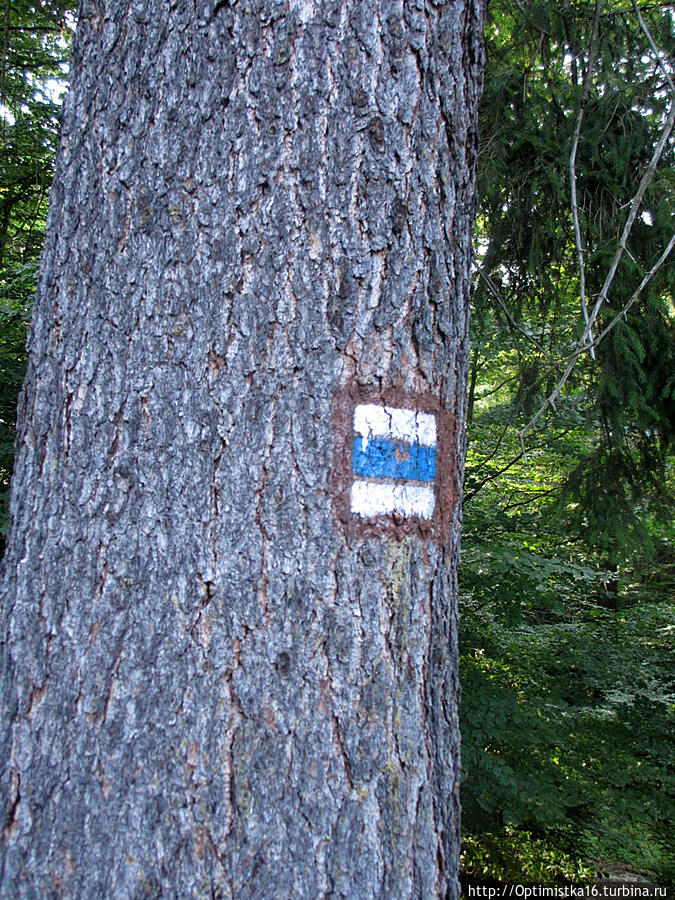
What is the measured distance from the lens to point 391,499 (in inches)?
45.1

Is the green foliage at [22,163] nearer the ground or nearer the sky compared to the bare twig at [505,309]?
nearer the sky

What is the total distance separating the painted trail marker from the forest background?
55.1 inches

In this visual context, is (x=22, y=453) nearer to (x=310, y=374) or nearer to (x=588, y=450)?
(x=310, y=374)

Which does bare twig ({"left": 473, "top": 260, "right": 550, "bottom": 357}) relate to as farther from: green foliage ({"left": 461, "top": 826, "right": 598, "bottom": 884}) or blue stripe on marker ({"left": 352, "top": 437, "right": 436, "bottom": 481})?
green foliage ({"left": 461, "top": 826, "right": 598, "bottom": 884})

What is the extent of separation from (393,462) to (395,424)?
7cm

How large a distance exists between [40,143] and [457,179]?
18.2 ft

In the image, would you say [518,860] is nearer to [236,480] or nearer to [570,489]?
[570,489]

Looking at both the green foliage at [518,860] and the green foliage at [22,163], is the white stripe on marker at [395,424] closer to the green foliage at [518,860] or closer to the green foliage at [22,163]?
the green foliage at [22,163]

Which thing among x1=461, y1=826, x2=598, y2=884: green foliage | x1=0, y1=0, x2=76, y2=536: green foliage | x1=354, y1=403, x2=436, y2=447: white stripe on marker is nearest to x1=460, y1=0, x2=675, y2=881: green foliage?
x1=461, y1=826, x2=598, y2=884: green foliage

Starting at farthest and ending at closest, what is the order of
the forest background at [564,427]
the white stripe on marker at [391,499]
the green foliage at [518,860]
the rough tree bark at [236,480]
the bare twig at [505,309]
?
the green foliage at [518,860] → the forest background at [564,427] → the bare twig at [505,309] → the white stripe on marker at [391,499] → the rough tree bark at [236,480]

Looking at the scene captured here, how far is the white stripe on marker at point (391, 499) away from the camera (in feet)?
3.66

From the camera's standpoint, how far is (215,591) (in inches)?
41.1

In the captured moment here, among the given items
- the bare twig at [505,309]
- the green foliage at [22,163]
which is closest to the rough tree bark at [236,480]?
the bare twig at [505,309]

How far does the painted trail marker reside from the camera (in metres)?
1.12
